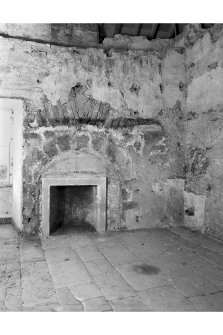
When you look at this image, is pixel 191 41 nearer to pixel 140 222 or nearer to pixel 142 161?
pixel 142 161

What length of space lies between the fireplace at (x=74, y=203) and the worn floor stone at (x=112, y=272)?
0.29 meters

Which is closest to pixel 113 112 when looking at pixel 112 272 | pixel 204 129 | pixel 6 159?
pixel 204 129

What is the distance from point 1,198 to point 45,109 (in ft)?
6.85

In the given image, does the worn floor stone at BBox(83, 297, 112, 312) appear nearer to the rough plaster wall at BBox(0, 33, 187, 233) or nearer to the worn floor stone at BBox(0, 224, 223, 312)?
the worn floor stone at BBox(0, 224, 223, 312)

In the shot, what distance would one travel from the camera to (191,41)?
13.4 ft

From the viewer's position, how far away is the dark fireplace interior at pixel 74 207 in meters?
4.13

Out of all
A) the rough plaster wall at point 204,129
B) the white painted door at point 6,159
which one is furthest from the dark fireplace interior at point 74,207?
the rough plaster wall at point 204,129

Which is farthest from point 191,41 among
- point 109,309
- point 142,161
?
point 109,309

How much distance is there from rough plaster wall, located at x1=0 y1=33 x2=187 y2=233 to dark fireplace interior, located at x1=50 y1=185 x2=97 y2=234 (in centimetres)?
39

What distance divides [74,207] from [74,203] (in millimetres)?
62

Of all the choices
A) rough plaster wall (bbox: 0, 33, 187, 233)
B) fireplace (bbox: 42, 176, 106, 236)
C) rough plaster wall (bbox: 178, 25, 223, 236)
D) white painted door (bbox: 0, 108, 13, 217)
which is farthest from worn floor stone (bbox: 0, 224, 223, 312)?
white painted door (bbox: 0, 108, 13, 217)

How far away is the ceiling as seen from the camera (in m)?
4.09

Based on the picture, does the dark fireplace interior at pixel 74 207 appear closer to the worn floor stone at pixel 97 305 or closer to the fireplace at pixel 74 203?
the fireplace at pixel 74 203

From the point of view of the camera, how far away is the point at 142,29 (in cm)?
418
